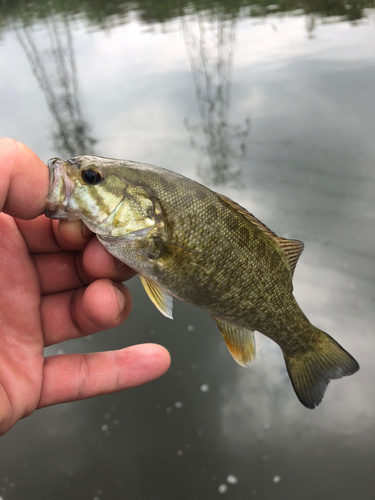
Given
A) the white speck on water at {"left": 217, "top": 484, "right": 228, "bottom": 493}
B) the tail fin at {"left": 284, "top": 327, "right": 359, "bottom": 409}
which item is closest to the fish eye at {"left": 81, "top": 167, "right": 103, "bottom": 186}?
the tail fin at {"left": 284, "top": 327, "right": 359, "bottom": 409}

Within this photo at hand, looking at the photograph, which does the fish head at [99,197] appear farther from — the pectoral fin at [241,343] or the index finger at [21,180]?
the pectoral fin at [241,343]

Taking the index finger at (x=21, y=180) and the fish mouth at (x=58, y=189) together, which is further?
the fish mouth at (x=58, y=189)

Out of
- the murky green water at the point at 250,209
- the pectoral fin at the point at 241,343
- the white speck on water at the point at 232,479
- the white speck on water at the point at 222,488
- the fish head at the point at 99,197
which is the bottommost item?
the white speck on water at the point at 232,479

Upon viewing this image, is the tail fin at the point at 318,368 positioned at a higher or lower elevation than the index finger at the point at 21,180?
lower

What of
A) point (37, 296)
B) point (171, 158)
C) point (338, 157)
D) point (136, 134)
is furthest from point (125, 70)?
point (37, 296)

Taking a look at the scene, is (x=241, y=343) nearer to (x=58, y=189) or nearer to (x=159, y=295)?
(x=159, y=295)

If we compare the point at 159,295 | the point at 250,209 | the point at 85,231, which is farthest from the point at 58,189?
the point at 250,209

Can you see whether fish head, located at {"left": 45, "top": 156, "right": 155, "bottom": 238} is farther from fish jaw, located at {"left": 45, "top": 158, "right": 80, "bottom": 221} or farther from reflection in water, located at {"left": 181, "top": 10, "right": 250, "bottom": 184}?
reflection in water, located at {"left": 181, "top": 10, "right": 250, "bottom": 184}

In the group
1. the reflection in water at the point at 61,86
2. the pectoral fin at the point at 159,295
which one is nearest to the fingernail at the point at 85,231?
the pectoral fin at the point at 159,295
